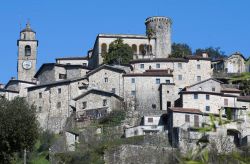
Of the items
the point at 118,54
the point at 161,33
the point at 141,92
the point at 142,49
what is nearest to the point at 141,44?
the point at 142,49

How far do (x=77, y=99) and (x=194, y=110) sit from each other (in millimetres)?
13442

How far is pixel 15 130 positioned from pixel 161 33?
146ft

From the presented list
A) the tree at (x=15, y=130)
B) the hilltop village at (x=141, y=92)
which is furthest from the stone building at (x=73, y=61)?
the tree at (x=15, y=130)

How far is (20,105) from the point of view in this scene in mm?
39281

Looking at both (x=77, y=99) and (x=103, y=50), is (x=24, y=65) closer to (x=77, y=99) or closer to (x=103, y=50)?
(x=103, y=50)

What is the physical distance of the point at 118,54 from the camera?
72750 millimetres

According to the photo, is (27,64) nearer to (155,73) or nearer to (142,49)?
(142,49)

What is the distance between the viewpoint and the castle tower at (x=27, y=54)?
80031mm

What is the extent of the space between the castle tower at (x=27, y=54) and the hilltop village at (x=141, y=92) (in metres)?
2.87

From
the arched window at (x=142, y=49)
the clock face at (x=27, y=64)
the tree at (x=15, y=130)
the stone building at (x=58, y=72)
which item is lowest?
the tree at (x=15, y=130)

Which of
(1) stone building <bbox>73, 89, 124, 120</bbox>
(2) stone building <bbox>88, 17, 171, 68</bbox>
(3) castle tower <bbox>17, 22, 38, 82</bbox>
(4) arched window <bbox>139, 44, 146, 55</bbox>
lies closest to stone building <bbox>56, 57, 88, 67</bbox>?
(2) stone building <bbox>88, 17, 171, 68</bbox>

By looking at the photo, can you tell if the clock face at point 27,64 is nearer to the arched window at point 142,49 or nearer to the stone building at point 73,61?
the stone building at point 73,61

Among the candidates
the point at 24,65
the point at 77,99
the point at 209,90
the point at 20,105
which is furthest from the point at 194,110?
the point at 24,65

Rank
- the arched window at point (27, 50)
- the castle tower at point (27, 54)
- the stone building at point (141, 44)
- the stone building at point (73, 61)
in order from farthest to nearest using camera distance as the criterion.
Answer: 1. the arched window at point (27, 50)
2. the castle tower at point (27, 54)
3. the stone building at point (73, 61)
4. the stone building at point (141, 44)
